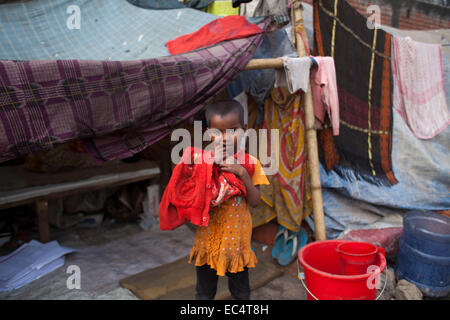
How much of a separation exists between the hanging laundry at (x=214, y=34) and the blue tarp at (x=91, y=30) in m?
0.13

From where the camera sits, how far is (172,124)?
2.16 metres

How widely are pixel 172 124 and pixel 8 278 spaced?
6.87ft

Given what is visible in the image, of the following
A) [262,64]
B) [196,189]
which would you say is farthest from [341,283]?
[262,64]

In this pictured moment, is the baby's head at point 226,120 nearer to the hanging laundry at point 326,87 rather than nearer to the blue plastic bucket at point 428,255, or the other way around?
the hanging laundry at point 326,87

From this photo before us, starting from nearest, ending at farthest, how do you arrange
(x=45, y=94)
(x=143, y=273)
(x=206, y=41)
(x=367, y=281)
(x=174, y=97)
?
(x=45, y=94) < (x=367, y=281) < (x=174, y=97) < (x=206, y=41) < (x=143, y=273)

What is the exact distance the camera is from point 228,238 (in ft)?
5.47

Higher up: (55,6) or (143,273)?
(55,6)

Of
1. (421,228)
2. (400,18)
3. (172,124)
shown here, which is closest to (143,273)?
(172,124)

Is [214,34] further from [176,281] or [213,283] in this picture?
[176,281]

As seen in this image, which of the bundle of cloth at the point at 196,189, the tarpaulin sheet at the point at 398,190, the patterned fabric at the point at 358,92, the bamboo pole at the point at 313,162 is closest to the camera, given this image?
the bundle of cloth at the point at 196,189

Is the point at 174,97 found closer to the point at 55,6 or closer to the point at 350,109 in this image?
the point at 55,6

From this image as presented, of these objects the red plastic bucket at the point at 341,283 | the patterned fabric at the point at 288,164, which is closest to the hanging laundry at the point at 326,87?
the patterned fabric at the point at 288,164

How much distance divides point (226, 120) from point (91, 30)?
1.82 meters

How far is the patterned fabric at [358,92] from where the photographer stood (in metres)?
2.88
